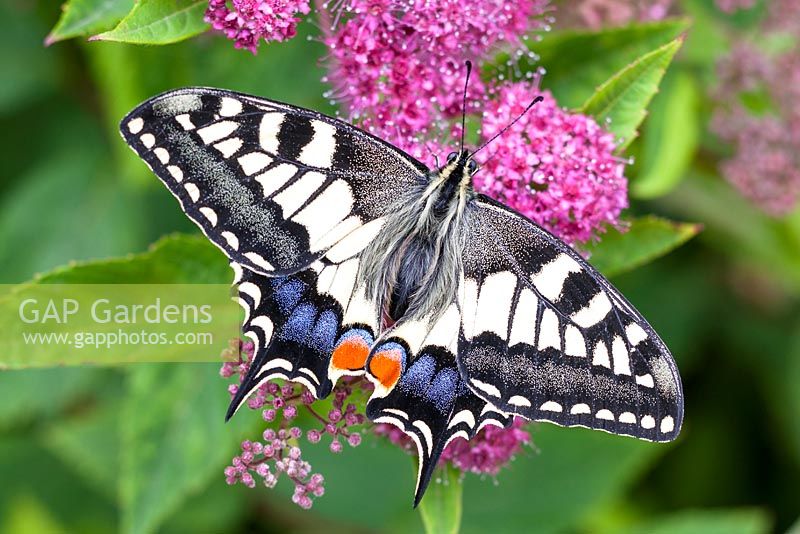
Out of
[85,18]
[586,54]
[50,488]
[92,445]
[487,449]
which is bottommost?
[50,488]

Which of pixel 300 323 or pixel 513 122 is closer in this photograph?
pixel 300 323

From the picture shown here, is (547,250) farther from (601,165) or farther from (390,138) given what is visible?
(390,138)

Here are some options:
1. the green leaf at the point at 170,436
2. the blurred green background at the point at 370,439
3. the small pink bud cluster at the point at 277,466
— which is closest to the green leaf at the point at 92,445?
the blurred green background at the point at 370,439

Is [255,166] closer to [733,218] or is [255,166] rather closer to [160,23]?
[160,23]

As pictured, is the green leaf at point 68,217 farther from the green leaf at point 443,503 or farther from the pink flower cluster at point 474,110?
the green leaf at point 443,503

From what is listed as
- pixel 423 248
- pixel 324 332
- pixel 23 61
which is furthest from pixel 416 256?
pixel 23 61

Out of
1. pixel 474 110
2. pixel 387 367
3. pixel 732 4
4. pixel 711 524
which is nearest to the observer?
pixel 387 367
